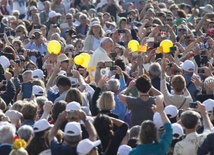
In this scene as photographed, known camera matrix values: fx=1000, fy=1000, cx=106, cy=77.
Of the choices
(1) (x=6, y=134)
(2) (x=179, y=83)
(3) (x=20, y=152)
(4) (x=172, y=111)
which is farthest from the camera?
(2) (x=179, y=83)

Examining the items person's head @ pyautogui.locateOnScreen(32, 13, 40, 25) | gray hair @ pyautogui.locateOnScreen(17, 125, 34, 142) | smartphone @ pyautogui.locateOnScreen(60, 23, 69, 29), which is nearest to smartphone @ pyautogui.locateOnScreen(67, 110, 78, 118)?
gray hair @ pyautogui.locateOnScreen(17, 125, 34, 142)

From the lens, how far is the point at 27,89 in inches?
610

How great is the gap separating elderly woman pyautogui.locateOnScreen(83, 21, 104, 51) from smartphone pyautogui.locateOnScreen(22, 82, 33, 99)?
4.42m

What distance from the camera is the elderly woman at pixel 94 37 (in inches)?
781

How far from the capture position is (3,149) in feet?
38.9

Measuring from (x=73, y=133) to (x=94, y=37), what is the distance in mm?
8822

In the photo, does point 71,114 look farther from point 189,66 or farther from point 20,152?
point 189,66

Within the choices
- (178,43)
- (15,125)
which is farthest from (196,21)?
(15,125)

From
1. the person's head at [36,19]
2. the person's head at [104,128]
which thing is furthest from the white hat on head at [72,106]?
the person's head at [36,19]

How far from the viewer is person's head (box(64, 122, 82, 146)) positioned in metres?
11.3

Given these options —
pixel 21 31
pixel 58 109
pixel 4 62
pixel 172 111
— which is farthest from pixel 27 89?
pixel 21 31

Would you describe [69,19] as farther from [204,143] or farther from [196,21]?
[204,143]

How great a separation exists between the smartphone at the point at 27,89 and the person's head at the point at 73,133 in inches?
158

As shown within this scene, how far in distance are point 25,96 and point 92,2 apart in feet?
49.4
